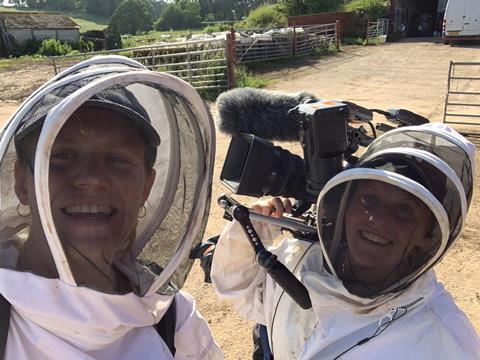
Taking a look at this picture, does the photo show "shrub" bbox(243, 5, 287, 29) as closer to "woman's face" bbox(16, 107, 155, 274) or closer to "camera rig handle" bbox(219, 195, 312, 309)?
"camera rig handle" bbox(219, 195, 312, 309)

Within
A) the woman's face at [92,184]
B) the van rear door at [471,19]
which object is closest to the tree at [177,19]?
the van rear door at [471,19]

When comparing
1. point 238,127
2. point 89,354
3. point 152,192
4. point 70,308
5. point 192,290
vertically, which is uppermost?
point 238,127

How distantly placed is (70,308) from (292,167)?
3.34 feet

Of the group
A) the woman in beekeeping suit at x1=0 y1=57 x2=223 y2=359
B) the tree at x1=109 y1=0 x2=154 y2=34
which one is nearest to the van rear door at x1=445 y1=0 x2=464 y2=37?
the woman in beekeeping suit at x1=0 y1=57 x2=223 y2=359

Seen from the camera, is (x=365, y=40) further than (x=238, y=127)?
Yes

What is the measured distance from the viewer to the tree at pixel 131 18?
83.8 meters

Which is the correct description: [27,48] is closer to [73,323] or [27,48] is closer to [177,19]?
[73,323]

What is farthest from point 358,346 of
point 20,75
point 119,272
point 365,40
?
point 365,40

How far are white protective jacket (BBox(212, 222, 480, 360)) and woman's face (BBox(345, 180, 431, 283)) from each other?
0.11m

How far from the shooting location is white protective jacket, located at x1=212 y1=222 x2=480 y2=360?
1451 mm

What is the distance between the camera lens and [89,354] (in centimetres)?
128

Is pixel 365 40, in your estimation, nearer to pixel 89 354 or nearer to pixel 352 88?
pixel 352 88

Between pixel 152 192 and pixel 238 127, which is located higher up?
pixel 238 127

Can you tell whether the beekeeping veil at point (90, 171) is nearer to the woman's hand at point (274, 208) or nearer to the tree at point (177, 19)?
the woman's hand at point (274, 208)
